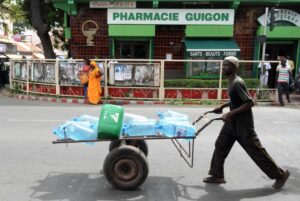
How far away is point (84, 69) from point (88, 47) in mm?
4554

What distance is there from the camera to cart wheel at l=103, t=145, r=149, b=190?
479cm

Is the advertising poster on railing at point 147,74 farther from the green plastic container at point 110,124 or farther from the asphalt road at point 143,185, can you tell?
the green plastic container at point 110,124

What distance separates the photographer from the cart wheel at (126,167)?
15.7 ft

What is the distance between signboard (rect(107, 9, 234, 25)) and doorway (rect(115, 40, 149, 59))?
140 cm

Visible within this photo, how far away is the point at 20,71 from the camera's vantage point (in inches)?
668

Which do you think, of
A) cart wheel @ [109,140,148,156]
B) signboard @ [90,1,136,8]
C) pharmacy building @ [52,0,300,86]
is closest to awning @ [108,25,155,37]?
pharmacy building @ [52,0,300,86]

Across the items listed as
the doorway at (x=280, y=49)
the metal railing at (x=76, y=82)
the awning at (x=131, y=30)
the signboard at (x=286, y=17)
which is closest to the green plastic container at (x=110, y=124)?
the metal railing at (x=76, y=82)

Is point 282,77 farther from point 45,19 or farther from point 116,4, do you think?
point 45,19

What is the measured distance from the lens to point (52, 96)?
1526 centimetres

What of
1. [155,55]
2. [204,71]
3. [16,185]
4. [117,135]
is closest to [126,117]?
[117,135]

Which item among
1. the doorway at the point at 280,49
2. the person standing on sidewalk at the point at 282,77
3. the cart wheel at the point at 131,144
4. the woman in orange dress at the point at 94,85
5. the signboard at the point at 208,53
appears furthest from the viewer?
the doorway at the point at 280,49

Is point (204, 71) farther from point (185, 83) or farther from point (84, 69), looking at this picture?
point (84, 69)

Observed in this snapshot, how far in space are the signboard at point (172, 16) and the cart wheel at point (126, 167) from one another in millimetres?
13461

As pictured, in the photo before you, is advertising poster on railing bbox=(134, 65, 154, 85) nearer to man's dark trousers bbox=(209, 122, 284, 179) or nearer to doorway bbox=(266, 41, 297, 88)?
doorway bbox=(266, 41, 297, 88)
